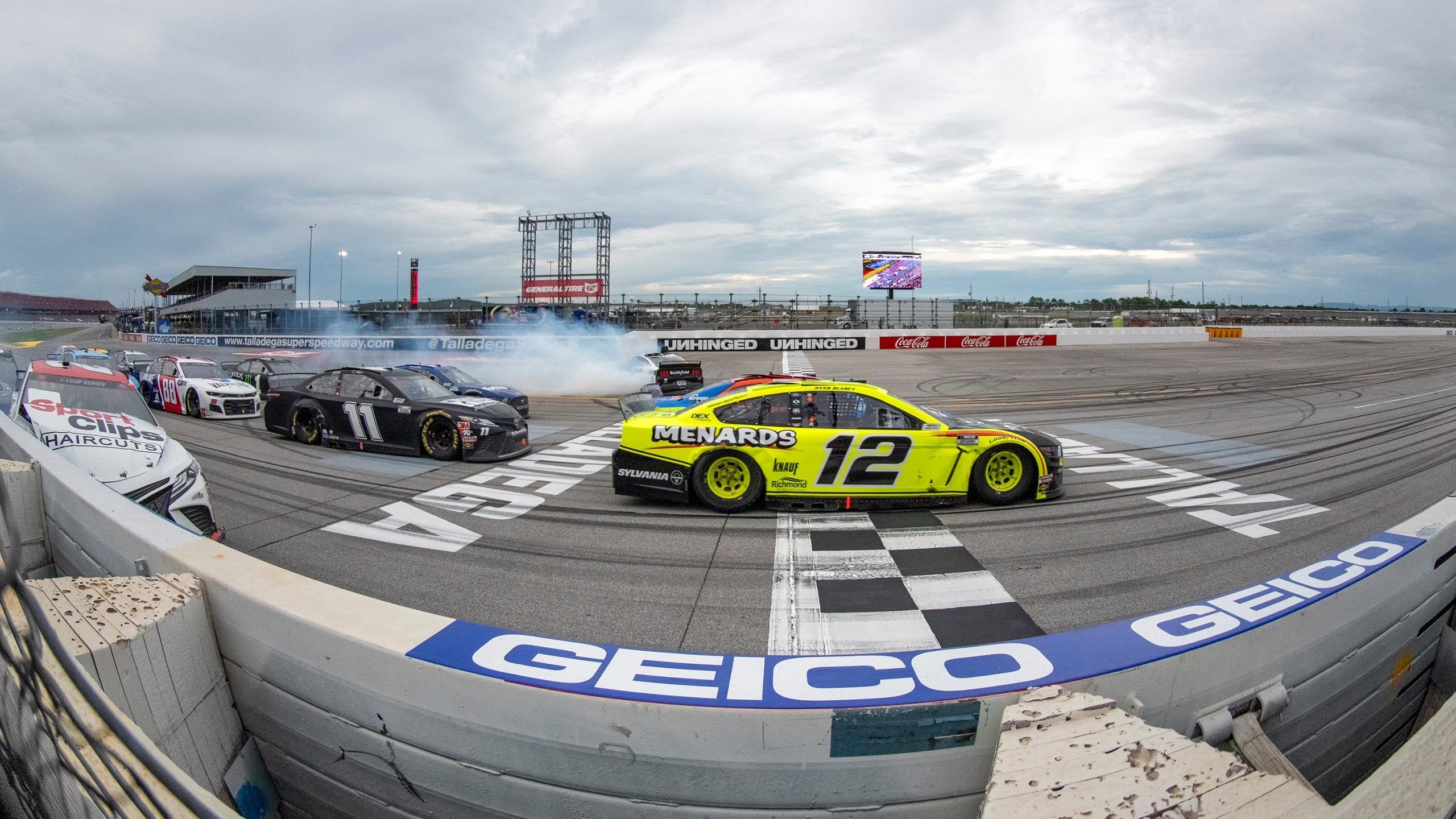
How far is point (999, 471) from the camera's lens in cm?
716

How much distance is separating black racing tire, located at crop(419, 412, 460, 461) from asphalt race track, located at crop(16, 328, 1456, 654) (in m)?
0.29

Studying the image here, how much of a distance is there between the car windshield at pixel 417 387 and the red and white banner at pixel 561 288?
4191cm

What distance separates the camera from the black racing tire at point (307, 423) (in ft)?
35.1

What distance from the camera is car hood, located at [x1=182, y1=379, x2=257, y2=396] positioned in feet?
46.2

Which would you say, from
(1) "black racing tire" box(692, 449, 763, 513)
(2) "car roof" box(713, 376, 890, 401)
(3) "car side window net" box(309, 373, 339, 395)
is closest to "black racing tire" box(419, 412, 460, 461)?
(3) "car side window net" box(309, 373, 339, 395)

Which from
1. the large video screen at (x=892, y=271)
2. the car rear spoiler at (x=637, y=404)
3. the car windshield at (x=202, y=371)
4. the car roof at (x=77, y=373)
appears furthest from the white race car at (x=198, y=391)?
the large video screen at (x=892, y=271)

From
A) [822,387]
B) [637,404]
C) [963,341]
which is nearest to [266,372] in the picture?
[637,404]

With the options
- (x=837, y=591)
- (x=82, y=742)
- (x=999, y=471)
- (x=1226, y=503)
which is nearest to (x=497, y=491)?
(x=837, y=591)

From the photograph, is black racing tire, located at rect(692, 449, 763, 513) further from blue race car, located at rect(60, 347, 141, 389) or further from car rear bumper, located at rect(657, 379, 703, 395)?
blue race car, located at rect(60, 347, 141, 389)

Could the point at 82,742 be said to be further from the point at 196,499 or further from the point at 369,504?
the point at 369,504

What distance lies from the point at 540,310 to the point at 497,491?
32778mm

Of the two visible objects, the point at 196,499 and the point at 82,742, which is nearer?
the point at 82,742

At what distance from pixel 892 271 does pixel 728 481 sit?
140ft

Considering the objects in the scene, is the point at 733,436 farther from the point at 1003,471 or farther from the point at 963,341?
the point at 963,341
